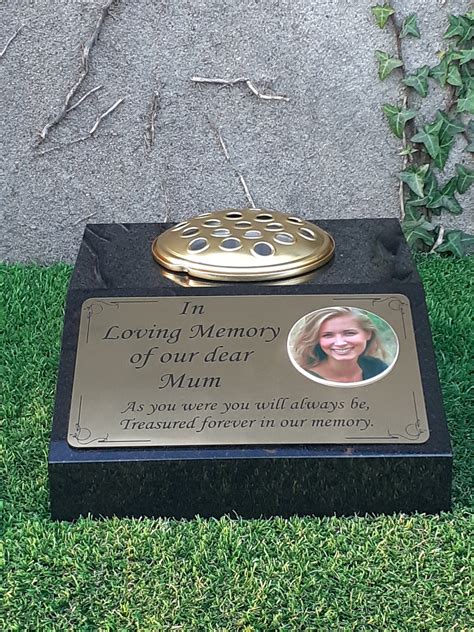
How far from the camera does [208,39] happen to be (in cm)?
334

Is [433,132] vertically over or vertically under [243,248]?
under

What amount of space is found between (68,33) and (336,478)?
82.6 inches

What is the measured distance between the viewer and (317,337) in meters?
2.09

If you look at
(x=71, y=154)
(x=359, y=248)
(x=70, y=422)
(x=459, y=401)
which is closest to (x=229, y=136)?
(x=71, y=154)

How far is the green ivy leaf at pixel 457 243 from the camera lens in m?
3.57

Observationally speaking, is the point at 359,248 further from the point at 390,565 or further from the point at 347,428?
the point at 390,565

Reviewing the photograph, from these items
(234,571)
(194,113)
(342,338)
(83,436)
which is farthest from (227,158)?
(234,571)

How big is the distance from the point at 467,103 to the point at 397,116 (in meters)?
0.27

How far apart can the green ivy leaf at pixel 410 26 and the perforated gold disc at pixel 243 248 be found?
4.16 ft

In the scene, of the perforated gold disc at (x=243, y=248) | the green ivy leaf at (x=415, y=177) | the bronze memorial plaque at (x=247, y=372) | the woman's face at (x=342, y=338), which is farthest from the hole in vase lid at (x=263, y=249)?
the green ivy leaf at (x=415, y=177)

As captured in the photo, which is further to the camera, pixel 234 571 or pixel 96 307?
pixel 96 307

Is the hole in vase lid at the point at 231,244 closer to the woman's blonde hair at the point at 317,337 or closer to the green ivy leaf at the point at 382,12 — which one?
the woman's blonde hair at the point at 317,337

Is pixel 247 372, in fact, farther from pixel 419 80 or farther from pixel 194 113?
pixel 419 80

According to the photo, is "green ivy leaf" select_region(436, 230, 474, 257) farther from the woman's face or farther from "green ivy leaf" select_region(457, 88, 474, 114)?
the woman's face
